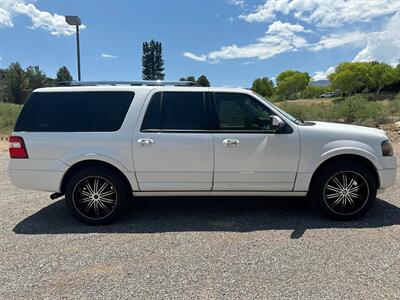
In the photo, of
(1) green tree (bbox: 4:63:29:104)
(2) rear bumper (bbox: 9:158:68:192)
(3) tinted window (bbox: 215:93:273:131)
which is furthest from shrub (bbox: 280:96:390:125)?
(1) green tree (bbox: 4:63:29:104)

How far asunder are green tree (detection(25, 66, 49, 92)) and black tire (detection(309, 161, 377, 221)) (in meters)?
65.0

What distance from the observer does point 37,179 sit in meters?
4.58

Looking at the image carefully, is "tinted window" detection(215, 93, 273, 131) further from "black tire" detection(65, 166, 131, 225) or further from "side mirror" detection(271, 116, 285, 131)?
"black tire" detection(65, 166, 131, 225)

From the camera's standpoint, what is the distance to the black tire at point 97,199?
457 centimetres

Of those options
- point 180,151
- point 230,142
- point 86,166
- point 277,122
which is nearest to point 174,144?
point 180,151

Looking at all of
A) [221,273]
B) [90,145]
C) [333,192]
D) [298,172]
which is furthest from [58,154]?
[333,192]

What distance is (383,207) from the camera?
510 cm

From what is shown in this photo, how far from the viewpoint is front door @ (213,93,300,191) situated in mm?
4465

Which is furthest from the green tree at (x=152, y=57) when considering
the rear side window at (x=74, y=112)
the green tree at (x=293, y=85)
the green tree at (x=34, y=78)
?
the rear side window at (x=74, y=112)

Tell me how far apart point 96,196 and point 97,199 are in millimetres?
44

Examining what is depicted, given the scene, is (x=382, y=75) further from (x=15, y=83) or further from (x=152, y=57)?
(x=15, y=83)

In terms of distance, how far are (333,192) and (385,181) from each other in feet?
2.29

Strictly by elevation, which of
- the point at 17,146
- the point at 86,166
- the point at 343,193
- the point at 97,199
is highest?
the point at 17,146

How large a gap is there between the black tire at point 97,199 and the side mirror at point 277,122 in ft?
7.05
